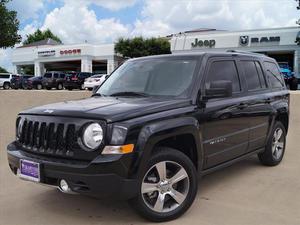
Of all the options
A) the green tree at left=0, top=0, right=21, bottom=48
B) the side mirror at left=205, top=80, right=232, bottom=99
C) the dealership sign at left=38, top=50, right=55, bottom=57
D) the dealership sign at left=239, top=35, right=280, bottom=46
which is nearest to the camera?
the side mirror at left=205, top=80, right=232, bottom=99

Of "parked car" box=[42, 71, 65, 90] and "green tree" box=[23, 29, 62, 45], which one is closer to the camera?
"parked car" box=[42, 71, 65, 90]

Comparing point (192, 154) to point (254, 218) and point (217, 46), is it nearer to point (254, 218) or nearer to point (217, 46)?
point (254, 218)

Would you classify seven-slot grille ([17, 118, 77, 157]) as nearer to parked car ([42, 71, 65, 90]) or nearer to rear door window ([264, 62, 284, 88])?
rear door window ([264, 62, 284, 88])

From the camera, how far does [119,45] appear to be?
159 ft

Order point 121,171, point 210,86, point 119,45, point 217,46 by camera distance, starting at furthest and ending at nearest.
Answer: point 119,45 < point 217,46 < point 210,86 < point 121,171

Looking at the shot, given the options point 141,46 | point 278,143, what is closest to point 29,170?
point 278,143

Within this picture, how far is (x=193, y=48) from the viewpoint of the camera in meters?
41.3

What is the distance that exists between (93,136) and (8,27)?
16547 millimetres

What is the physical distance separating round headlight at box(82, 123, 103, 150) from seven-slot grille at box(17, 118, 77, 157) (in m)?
0.12

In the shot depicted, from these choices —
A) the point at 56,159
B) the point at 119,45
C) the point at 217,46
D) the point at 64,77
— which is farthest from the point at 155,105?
the point at 119,45

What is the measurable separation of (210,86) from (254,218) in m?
1.56

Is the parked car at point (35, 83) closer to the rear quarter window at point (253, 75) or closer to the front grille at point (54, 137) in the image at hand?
the rear quarter window at point (253, 75)

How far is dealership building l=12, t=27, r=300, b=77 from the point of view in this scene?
36.7 meters

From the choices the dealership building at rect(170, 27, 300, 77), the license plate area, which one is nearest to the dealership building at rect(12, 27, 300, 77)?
the dealership building at rect(170, 27, 300, 77)
